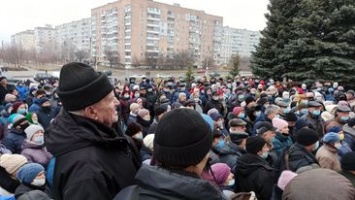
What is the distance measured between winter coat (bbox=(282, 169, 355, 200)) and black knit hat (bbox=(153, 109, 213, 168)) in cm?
97

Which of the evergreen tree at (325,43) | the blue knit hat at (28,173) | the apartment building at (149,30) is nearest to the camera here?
the blue knit hat at (28,173)

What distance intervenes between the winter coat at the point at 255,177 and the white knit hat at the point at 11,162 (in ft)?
8.03

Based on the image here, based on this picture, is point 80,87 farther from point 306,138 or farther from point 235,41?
point 235,41

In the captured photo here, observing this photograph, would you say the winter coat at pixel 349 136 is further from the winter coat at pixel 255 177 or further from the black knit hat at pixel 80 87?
the black knit hat at pixel 80 87

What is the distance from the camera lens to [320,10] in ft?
57.7

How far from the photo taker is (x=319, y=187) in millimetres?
2115

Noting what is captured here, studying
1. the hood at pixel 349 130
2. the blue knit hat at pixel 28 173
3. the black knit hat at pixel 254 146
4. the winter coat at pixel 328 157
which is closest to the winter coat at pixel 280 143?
the winter coat at pixel 328 157

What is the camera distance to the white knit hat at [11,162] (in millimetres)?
3576

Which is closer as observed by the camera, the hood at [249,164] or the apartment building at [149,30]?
the hood at [249,164]

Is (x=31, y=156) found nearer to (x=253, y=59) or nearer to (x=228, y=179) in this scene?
(x=228, y=179)

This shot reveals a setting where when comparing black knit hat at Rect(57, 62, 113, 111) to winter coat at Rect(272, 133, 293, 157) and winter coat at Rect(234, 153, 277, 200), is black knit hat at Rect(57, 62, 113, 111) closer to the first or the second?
winter coat at Rect(234, 153, 277, 200)

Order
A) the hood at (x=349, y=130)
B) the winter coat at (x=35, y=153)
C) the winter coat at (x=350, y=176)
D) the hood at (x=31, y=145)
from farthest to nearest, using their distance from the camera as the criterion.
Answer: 1. the hood at (x=349, y=130)
2. the hood at (x=31, y=145)
3. the winter coat at (x=35, y=153)
4. the winter coat at (x=350, y=176)

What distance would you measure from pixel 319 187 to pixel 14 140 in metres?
4.74

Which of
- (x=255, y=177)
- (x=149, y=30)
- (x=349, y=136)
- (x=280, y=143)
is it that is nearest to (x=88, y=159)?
(x=255, y=177)
